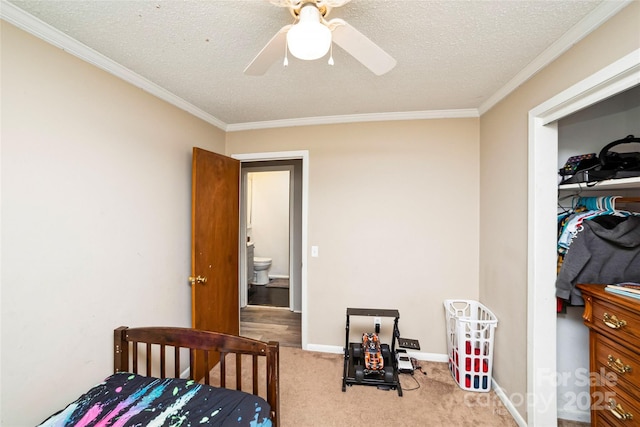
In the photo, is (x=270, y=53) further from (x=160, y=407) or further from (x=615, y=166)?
(x=615, y=166)

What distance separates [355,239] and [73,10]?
2473 mm

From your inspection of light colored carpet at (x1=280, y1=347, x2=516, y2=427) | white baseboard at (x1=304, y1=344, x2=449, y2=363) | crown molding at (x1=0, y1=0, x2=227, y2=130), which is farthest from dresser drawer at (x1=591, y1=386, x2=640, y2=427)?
crown molding at (x1=0, y1=0, x2=227, y2=130)

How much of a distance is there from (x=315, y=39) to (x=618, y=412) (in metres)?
2.25

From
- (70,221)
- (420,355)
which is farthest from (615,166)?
(70,221)

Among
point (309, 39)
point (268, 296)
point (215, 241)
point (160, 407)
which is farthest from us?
point (268, 296)

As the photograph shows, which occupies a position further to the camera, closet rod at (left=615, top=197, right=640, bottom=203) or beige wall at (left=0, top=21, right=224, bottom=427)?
closet rod at (left=615, top=197, right=640, bottom=203)

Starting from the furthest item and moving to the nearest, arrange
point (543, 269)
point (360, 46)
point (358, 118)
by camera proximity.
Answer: point (358, 118)
point (543, 269)
point (360, 46)

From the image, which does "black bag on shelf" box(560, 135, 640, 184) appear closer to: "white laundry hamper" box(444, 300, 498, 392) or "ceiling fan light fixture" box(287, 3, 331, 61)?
"white laundry hamper" box(444, 300, 498, 392)

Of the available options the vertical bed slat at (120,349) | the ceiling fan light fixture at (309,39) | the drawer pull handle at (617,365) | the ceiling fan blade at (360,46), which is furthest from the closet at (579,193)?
the vertical bed slat at (120,349)

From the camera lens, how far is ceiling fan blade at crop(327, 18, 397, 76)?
3.27 ft

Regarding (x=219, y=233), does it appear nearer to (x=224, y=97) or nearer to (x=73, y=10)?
(x=224, y=97)

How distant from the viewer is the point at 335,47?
4.86 feet

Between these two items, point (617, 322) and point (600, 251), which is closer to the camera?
point (617, 322)

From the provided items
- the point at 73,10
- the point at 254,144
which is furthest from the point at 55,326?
the point at 254,144
